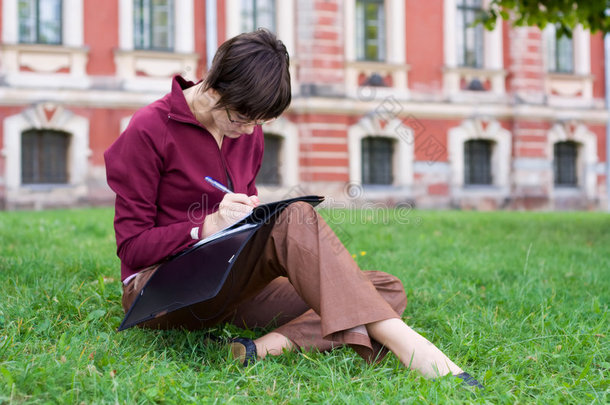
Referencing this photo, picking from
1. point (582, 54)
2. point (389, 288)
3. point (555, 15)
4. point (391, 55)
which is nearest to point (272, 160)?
point (391, 55)

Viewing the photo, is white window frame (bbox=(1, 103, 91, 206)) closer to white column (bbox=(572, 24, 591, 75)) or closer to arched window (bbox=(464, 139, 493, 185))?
arched window (bbox=(464, 139, 493, 185))

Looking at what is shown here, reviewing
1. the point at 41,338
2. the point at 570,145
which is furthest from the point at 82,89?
the point at 570,145

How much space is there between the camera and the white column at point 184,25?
11.6 m

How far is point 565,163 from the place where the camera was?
14.5 meters

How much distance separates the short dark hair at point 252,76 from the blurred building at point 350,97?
31.4 ft

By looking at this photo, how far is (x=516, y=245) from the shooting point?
540 centimetres

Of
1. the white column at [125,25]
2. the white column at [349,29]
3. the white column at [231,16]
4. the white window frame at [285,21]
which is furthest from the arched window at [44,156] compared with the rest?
the white column at [349,29]

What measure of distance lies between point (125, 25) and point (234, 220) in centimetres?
1031

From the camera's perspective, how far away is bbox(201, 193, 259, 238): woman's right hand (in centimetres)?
206

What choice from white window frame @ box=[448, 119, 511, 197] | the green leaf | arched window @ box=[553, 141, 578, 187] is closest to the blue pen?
the green leaf

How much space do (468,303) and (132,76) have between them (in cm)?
960

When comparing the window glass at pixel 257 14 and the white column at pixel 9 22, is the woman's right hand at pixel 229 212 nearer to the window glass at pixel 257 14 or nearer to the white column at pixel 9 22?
the white column at pixel 9 22

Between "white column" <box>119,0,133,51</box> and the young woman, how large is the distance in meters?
9.57

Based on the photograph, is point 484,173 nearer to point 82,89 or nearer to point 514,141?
point 514,141
